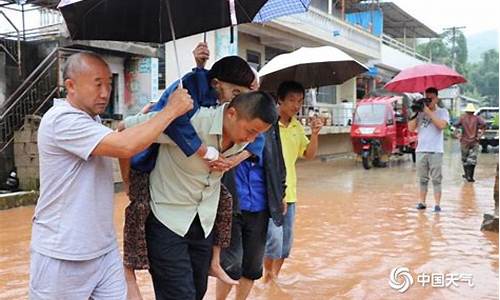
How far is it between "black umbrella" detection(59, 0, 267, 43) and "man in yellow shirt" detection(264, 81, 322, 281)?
3.76 feet

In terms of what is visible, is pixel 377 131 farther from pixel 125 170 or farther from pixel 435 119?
pixel 125 170

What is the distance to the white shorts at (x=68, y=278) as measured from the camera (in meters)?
2.15

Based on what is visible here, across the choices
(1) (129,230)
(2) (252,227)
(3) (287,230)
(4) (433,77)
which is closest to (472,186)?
(4) (433,77)

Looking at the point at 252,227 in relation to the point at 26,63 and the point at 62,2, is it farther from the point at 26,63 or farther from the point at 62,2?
the point at 26,63

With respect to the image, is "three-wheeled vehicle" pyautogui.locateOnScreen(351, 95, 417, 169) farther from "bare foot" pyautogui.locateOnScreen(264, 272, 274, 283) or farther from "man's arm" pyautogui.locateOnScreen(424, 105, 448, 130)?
"bare foot" pyautogui.locateOnScreen(264, 272, 274, 283)

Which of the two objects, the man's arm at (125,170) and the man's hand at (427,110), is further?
the man's hand at (427,110)

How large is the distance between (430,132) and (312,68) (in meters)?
3.59

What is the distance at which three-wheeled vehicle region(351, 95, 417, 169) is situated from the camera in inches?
603

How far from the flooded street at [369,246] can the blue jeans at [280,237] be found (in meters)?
0.38

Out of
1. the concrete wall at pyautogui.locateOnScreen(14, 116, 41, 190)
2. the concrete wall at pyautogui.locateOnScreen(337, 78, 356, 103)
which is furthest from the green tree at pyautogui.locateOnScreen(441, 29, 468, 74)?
the concrete wall at pyautogui.locateOnScreen(14, 116, 41, 190)

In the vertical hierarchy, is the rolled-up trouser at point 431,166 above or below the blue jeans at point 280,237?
above

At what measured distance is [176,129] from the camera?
7.86 feet

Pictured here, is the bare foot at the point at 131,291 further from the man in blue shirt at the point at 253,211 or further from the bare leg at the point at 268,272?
the bare leg at the point at 268,272

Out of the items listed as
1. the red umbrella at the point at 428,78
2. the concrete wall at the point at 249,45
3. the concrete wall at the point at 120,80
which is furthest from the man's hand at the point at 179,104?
the concrete wall at the point at 249,45
